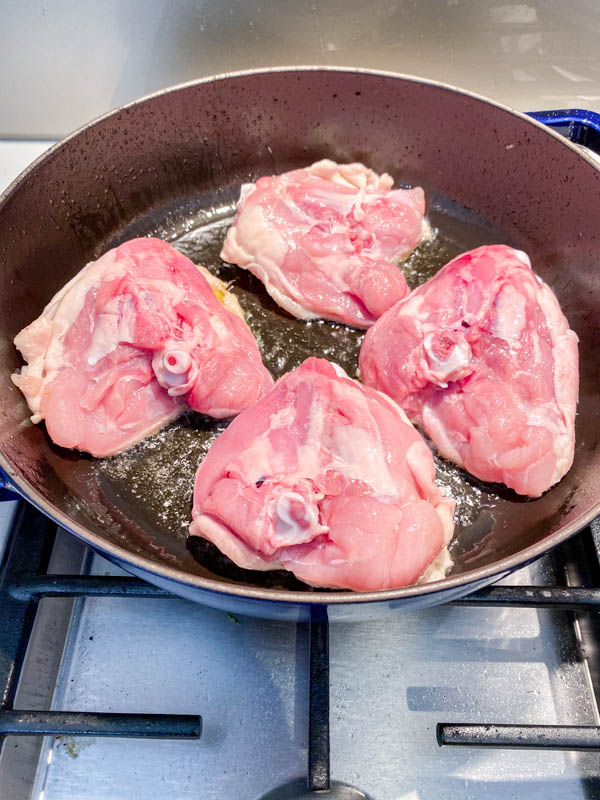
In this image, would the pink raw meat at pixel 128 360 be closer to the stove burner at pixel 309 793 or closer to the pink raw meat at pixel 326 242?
the pink raw meat at pixel 326 242

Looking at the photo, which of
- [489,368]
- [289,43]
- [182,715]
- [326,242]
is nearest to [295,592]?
[182,715]

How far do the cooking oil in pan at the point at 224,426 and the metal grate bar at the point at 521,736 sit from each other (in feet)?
1.35

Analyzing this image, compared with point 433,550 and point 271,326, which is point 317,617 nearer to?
point 433,550

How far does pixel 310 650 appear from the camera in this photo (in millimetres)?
1481

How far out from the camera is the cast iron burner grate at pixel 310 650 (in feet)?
4.51

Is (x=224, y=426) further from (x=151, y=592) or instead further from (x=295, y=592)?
(x=295, y=592)

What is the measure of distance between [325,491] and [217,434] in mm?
497

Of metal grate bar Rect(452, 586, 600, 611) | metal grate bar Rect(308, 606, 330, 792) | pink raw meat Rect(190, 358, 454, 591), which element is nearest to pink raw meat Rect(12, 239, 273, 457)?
pink raw meat Rect(190, 358, 454, 591)

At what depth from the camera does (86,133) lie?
208 centimetres

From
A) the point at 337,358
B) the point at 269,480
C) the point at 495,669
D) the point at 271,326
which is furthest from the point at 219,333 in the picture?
the point at 495,669

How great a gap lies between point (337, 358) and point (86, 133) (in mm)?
1177

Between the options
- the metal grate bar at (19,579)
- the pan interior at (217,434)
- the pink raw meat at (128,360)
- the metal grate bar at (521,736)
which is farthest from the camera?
the pink raw meat at (128,360)

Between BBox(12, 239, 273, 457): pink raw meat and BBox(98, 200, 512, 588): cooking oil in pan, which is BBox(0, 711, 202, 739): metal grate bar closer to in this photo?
BBox(98, 200, 512, 588): cooking oil in pan

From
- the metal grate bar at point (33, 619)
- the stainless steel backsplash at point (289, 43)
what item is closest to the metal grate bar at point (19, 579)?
the metal grate bar at point (33, 619)
